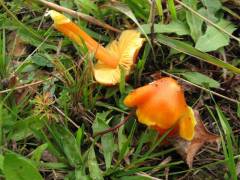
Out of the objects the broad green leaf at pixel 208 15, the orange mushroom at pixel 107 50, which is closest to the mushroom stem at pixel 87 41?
the orange mushroom at pixel 107 50

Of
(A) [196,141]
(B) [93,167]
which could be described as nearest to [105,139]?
(B) [93,167]

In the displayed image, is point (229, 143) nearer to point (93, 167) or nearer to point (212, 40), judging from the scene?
point (93, 167)

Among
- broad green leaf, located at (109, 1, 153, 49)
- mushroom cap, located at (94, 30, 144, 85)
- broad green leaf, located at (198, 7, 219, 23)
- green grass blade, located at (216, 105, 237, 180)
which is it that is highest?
broad green leaf, located at (109, 1, 153, 49)

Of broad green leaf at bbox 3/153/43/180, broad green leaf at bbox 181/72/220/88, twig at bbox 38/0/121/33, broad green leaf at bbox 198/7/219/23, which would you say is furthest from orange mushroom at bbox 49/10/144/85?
broad green leaf at bbox 3/153/43/180

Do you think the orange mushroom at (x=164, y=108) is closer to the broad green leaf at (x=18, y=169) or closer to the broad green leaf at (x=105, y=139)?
the broad green leaf at (x=105, y=139)

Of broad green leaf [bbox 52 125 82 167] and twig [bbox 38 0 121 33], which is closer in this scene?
broad green leaf [bbox 52 125 82 167]

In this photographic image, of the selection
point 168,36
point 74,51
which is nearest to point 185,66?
point 168,36

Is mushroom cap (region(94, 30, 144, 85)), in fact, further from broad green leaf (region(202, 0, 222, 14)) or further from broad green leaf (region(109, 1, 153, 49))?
broad green leaf (region(202, 0, 222, 14))
